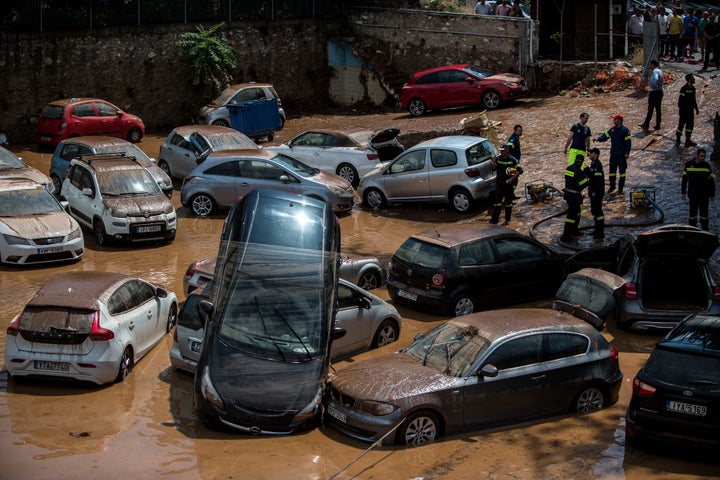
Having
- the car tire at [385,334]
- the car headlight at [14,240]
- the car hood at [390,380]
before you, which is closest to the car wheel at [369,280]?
the car tire at [385,334]

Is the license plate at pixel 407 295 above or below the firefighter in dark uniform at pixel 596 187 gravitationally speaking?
below

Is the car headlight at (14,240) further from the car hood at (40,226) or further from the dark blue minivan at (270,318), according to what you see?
the dark blue minivan at (270,318)

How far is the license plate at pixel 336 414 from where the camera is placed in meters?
10.8

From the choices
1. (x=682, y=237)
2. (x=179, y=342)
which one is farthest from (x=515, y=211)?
(x=179, y=342)

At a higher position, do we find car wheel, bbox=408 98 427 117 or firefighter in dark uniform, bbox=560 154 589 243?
car wheel, bbox=408 98 427 117

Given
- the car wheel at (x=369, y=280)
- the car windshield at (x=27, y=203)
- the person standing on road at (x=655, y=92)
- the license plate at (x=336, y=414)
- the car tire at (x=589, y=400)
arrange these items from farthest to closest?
1. the person standing on road at (x=655, y=92)
2. the car windshield at (x=27, y=203)
3. the car wheel at (x=369, y=280)
4. the car tire at (x=589, y=400)
5. the license plate at (x=336, y=414)

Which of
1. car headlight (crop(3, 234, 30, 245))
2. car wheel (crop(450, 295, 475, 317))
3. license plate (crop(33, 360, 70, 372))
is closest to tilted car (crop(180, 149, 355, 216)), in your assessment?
car headlight (crop(3, 234, 30, 245))

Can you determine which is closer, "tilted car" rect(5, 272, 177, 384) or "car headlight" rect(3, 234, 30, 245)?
"tilted car" rect(5, 272, 177, 384)

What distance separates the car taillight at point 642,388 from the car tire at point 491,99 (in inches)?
790

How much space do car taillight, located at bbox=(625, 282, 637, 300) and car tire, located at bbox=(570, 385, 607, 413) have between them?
9.28 ft

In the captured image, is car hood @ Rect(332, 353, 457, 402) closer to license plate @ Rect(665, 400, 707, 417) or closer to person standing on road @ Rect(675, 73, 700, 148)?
license plate @ Rect(665, 400, 707, 417)

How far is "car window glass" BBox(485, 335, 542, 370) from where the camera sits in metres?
11.0

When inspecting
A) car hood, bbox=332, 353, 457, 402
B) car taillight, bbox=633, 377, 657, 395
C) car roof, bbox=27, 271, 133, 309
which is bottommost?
car hood, bbox=332, 353, 457, 402

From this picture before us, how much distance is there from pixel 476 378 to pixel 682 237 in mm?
4899
